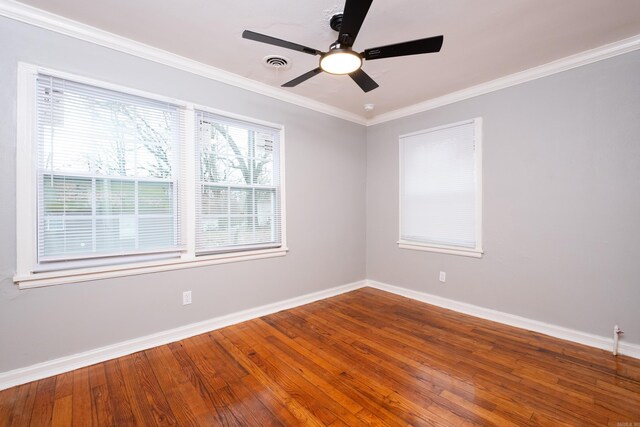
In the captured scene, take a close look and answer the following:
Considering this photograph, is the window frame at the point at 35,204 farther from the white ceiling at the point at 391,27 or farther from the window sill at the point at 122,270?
the white ceiling at the point at 391,27

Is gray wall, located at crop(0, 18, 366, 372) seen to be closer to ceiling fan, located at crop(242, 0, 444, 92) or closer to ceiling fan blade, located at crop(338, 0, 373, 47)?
ceiling fan, located at crop(242, 0, 444, 92)

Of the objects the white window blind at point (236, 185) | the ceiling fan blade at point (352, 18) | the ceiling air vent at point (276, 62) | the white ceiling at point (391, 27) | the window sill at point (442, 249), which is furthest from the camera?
the window sill at point (442, 249)

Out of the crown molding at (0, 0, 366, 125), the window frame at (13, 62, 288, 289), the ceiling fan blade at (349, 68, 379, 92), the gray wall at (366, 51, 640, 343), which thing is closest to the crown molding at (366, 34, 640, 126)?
the gray wall at (366, 51, 640, 343)

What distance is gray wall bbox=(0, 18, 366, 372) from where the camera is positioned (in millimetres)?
1944

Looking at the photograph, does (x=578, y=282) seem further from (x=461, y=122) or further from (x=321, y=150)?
(x=321, y=150)

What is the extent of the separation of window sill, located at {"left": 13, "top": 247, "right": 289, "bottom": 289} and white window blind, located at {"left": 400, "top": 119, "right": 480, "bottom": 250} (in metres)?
2.10

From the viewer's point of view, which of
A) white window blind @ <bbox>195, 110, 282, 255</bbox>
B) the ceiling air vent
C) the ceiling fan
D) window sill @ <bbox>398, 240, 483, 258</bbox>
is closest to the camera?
the ceiling fan

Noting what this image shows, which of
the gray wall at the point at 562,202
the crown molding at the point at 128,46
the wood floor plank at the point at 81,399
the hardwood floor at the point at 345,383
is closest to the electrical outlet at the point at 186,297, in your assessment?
the hardwood floor at the point at 345,383

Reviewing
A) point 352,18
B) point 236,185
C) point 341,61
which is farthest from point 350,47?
point 236,185

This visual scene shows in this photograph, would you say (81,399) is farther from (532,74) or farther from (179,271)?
(532,74)

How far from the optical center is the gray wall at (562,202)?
2379 mm

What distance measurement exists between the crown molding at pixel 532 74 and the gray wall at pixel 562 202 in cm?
6

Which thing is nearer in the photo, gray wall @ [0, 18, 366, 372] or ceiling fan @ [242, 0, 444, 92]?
ceiling fan @ [242, 0, 444, 92]

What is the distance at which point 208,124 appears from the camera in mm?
2842
